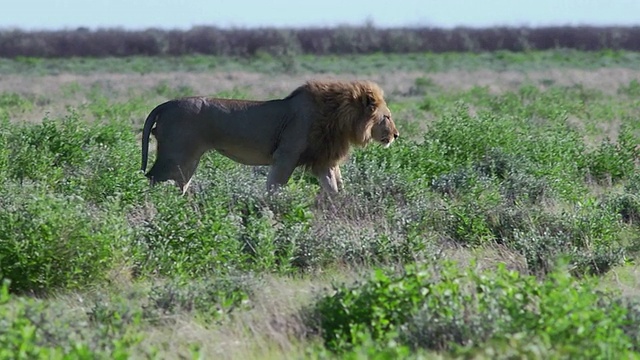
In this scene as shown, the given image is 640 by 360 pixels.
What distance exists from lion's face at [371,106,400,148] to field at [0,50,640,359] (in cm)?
33

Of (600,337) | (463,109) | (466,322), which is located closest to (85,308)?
(466,322)

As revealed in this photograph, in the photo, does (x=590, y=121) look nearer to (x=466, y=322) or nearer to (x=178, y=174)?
(x=178, y=174)

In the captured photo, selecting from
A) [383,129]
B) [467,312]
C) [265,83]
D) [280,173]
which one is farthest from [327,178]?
[265,83]

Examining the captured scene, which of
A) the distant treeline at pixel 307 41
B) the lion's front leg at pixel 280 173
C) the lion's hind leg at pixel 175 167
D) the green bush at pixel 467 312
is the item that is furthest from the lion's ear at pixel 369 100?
the distant treeline at pixel 307 41

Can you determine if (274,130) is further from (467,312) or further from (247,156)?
(467,312)

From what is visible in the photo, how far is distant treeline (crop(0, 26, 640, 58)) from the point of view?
68938 mm

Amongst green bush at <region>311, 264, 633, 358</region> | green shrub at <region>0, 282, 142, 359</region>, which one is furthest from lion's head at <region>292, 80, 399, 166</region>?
green shrub at <region>0, 282, 142, 359</region>

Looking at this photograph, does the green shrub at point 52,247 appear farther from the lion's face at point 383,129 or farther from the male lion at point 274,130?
the lion's face at point 383,129

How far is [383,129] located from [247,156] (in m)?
1.53

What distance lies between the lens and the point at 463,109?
15797 millimetres

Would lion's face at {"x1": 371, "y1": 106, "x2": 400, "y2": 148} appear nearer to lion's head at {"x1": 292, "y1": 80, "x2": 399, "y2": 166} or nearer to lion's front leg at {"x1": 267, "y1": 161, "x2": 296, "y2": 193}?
lion's head at {"x1": 292, "y1": 80, "x2": 399, "y2": 166}

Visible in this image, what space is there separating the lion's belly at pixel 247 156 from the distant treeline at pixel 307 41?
54797 mm

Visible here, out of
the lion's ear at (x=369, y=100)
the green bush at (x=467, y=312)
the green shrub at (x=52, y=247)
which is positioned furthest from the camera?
the lion's ear at (x=369, y=100)

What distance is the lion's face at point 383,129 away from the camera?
476 inches
